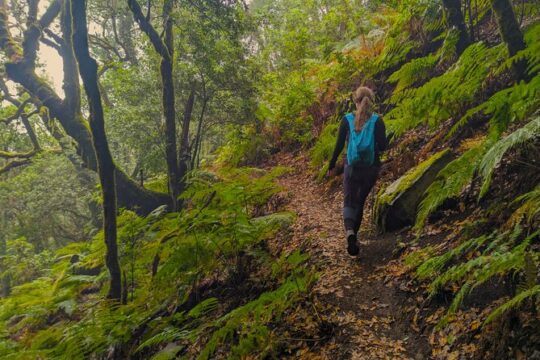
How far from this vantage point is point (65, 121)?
988 cm

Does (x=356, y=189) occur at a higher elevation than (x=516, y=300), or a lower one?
higher

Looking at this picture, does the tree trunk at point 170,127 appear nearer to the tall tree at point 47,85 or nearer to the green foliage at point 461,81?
the tall tree at point 47,85

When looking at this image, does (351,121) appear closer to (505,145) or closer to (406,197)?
(406,197)

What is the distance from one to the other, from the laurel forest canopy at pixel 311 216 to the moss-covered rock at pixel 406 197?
0.02 metres

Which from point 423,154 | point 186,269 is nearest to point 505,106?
point 423,154

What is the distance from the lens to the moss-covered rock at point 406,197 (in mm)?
4371

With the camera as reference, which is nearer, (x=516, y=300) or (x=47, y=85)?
(x=516, y=300)

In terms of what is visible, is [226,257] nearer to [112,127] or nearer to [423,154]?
[423,154]

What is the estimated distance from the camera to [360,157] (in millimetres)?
3994

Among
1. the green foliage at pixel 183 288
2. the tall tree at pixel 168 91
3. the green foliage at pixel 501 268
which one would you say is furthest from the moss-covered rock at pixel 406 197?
the tall tree at pixel 168 91

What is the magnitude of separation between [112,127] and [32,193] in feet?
23.4

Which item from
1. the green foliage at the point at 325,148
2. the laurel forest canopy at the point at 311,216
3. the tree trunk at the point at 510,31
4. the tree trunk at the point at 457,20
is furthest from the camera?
the green foliage at the point at 325,148

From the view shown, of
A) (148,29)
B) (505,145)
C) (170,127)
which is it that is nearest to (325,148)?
(170,127)

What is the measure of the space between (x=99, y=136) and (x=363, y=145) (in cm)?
332
